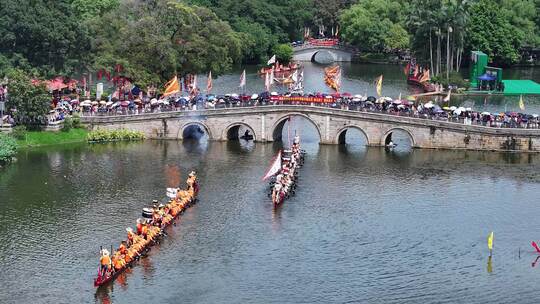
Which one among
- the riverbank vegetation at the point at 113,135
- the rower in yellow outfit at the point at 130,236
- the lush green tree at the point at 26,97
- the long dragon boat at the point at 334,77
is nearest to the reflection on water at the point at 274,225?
the riverbank vegetation at the point at 113,135

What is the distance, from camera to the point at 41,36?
146 m

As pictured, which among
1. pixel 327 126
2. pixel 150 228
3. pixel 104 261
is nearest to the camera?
pixel 104 261

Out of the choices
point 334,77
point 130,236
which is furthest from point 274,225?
point 334,77

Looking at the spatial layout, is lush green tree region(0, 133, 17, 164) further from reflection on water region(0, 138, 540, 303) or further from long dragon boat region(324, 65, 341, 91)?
long dragon boat region(324, 65, 341, 91)

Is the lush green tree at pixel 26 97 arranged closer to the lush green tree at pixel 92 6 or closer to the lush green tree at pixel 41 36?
the lush green tree at pixel 41 36

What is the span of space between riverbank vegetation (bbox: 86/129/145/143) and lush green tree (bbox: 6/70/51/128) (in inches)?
257

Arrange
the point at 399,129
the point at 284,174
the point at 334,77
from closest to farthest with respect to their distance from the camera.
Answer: the point at 284,174 < the point at 399,129 < the point at 334,77

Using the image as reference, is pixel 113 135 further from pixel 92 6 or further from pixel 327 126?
pixel 92 6

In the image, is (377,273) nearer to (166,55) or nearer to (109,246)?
(109,246)

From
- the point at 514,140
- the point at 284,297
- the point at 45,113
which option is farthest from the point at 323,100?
the point at 284,297

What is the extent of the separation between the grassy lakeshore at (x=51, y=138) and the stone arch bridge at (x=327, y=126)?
248cm

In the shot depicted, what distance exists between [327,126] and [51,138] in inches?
1331

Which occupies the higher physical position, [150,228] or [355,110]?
[355,110]

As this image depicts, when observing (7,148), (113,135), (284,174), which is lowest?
(284,174)
